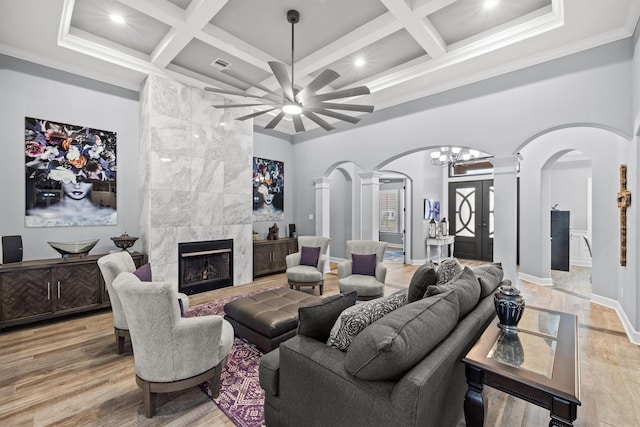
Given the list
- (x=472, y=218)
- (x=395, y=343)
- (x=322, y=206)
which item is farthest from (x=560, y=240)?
(x=395, y=343)

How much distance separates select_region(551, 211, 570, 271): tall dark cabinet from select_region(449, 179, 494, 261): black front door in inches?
58.2

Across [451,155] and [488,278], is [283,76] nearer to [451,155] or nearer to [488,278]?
[488,278]

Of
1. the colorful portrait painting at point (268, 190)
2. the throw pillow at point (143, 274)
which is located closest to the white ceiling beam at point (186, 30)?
the throw pillow at point (143, 274)

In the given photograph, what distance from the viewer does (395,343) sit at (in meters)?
1.25

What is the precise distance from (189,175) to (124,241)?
139cm

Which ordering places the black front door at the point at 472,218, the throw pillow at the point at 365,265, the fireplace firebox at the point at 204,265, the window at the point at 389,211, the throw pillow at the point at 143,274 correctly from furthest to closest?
the window at the point at 389,211
the black front door at the point at 472,218
the fireplace firebox at the point at 204,265
the throw pillow at the point at 365,265
the throw pillow at the point at 143,274

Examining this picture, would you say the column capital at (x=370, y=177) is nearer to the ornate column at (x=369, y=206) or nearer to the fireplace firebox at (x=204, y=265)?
the ornate column at (x=369, y=206)

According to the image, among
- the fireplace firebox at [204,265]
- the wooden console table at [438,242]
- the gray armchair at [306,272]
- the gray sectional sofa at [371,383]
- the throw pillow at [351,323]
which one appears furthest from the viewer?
the wooden console table at [438,242]

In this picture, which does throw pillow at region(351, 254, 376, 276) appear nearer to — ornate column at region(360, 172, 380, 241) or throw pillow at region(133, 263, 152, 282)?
ornate column at region(360, 172, 380, 241)

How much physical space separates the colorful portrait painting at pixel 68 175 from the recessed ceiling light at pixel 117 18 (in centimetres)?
174

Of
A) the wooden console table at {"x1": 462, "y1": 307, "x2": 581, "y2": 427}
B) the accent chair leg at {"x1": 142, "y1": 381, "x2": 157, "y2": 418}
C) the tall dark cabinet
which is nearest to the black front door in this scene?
the tall dark cabinet

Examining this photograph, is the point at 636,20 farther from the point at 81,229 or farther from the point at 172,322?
the point at 81,229

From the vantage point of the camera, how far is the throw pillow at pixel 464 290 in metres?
1.90

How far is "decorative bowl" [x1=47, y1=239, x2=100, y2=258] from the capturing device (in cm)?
374
